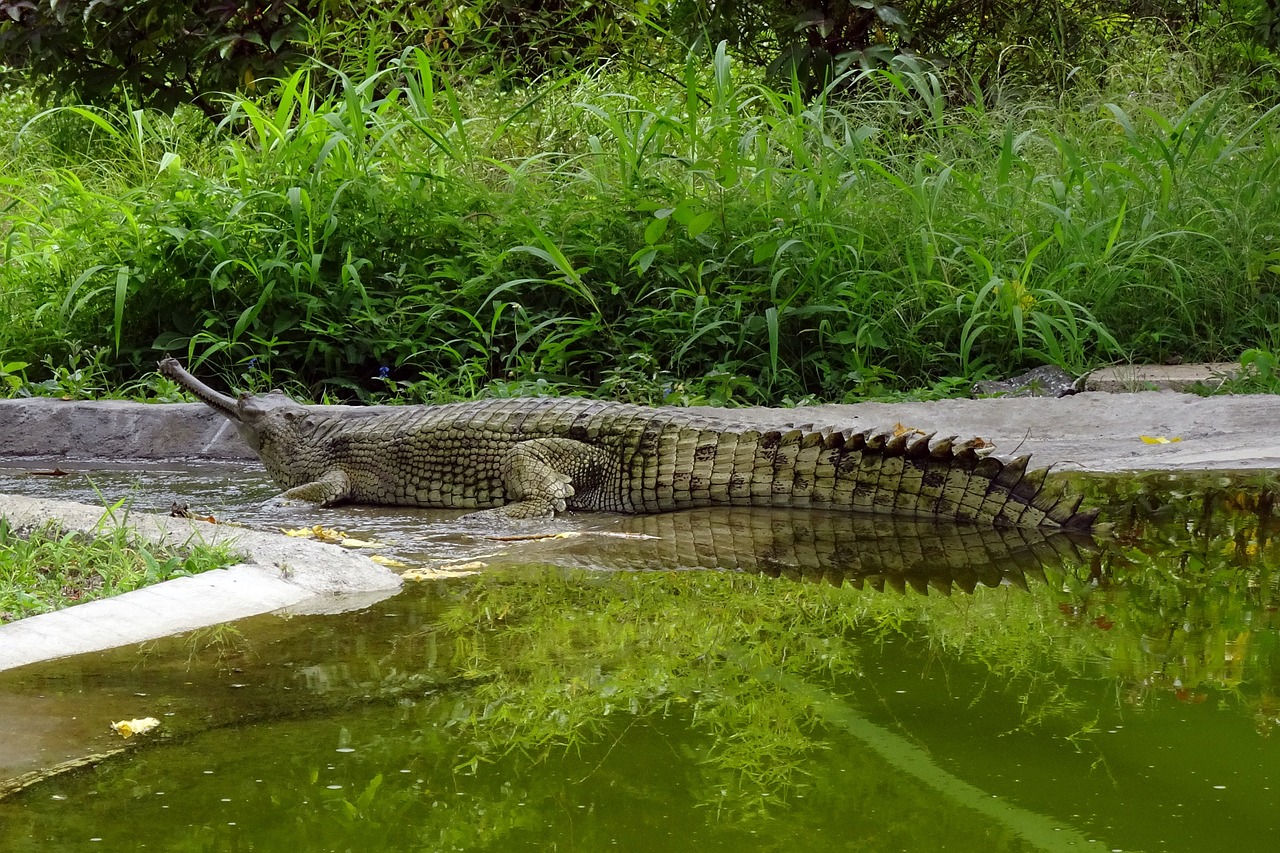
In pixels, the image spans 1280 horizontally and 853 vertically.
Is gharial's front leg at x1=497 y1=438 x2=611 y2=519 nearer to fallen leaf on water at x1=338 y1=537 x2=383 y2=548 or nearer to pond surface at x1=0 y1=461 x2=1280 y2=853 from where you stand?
fallen leaf on water at x1=338 y1=537 x2=383 y2=548

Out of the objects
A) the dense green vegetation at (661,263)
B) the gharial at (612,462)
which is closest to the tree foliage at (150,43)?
the dense green vegetation at (661,263)

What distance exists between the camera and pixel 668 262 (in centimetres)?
630

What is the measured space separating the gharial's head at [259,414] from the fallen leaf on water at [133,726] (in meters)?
3.26

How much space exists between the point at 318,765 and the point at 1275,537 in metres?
2.61

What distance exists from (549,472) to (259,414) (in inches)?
52.4

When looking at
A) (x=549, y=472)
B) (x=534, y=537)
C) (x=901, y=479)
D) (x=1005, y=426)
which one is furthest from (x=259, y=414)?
(x=1005, y=426)

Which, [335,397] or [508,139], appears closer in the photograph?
[335,397]

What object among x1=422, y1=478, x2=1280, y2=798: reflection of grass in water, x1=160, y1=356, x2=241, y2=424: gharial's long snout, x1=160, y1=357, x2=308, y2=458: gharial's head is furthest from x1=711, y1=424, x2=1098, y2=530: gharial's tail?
x1=160, y1=356, x2=241, y2=424: gharial's long snout

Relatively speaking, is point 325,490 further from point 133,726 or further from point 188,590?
point 133,726

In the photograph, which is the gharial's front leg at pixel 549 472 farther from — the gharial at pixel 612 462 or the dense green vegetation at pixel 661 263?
the dense green vegetation at pixel 661 263

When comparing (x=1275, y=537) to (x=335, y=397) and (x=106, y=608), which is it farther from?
(x=335, y=397)

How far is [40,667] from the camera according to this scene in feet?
7.53

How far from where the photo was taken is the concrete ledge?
2430mm

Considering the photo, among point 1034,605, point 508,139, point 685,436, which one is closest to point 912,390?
point 685,436
